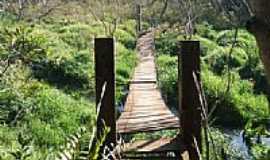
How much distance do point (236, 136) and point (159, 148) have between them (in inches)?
175

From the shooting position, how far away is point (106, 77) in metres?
2.62

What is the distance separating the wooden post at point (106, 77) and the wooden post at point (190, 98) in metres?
0.47

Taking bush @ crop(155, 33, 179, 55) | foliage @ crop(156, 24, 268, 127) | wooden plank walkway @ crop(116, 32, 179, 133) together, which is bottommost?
foliage @ crop(156, 24, 268, 127)

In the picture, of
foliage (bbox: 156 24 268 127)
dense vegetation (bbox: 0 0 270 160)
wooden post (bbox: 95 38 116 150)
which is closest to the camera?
wooden post (bbox: 95 38 116 150)

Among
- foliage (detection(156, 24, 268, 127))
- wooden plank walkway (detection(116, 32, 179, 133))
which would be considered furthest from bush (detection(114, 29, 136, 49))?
wooden plank walkway (detection(116, 32, 179, 133))

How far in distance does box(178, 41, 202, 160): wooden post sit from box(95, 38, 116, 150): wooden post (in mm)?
465

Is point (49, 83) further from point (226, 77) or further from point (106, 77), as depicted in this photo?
point (106, 77)

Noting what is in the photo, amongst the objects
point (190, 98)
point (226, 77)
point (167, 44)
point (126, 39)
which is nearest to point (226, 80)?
point (226, 77)

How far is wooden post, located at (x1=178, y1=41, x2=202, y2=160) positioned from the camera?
2.87 m

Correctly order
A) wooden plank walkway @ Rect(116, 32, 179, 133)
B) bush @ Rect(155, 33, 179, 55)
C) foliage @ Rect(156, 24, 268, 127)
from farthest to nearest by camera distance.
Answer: bush @ Rect(155, 33, 179, 55) → foliage @ Rect(156, 24, 268, 127) → wooden plank walkway @ Rect(116, 32, 179, 133)

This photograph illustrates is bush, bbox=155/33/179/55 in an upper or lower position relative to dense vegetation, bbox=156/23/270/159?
upper

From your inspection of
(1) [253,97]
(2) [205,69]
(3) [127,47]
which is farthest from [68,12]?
(1) [253,97]

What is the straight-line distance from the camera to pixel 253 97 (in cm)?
Result: 971

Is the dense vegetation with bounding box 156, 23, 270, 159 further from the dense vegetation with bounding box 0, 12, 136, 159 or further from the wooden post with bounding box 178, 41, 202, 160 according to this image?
the wooden post with bounding box 178, 41, 202, 160
